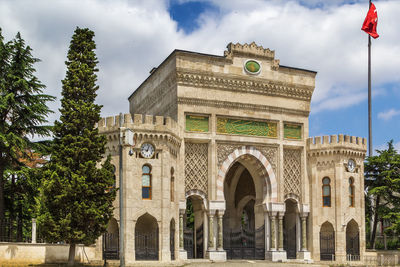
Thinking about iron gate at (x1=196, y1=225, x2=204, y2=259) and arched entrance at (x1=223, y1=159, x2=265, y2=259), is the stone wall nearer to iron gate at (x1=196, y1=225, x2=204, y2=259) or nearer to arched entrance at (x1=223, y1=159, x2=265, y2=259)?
iron gate at (x1=196, y1=225, x2=204, y2=259)

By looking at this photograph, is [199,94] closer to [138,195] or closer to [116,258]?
[138,195]

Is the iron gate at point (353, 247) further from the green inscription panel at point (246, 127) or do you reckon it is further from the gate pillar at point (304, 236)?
the green inscription panel at point (246, 127)

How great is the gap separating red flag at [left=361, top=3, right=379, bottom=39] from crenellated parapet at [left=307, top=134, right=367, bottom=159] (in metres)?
11.4

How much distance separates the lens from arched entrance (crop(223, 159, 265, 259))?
31734 millimetres

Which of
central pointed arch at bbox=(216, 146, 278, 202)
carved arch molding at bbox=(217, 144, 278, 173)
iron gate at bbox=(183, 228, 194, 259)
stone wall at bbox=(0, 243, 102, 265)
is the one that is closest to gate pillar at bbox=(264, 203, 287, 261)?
central pointed arch at bbox=(216, 146, 278, 202)

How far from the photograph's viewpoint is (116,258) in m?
26.8

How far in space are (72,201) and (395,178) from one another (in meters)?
21.7

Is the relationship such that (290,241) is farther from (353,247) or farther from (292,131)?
(292,131)

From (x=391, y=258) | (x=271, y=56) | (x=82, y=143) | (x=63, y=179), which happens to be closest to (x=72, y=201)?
(x=63, y=179)

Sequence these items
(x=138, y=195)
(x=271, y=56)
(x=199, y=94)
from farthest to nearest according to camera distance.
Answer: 1. (x=271, y=56)
2. (x=199, y=94)
3. (x=138, y=195)

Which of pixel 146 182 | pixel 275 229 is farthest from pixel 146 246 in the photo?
pixel 275 229

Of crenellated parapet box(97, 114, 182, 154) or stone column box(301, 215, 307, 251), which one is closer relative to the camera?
crenellated parapet box(97, 114, 182, 154)

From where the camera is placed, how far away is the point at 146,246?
2681 centimetres

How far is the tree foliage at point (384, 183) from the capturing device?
34.7 m
